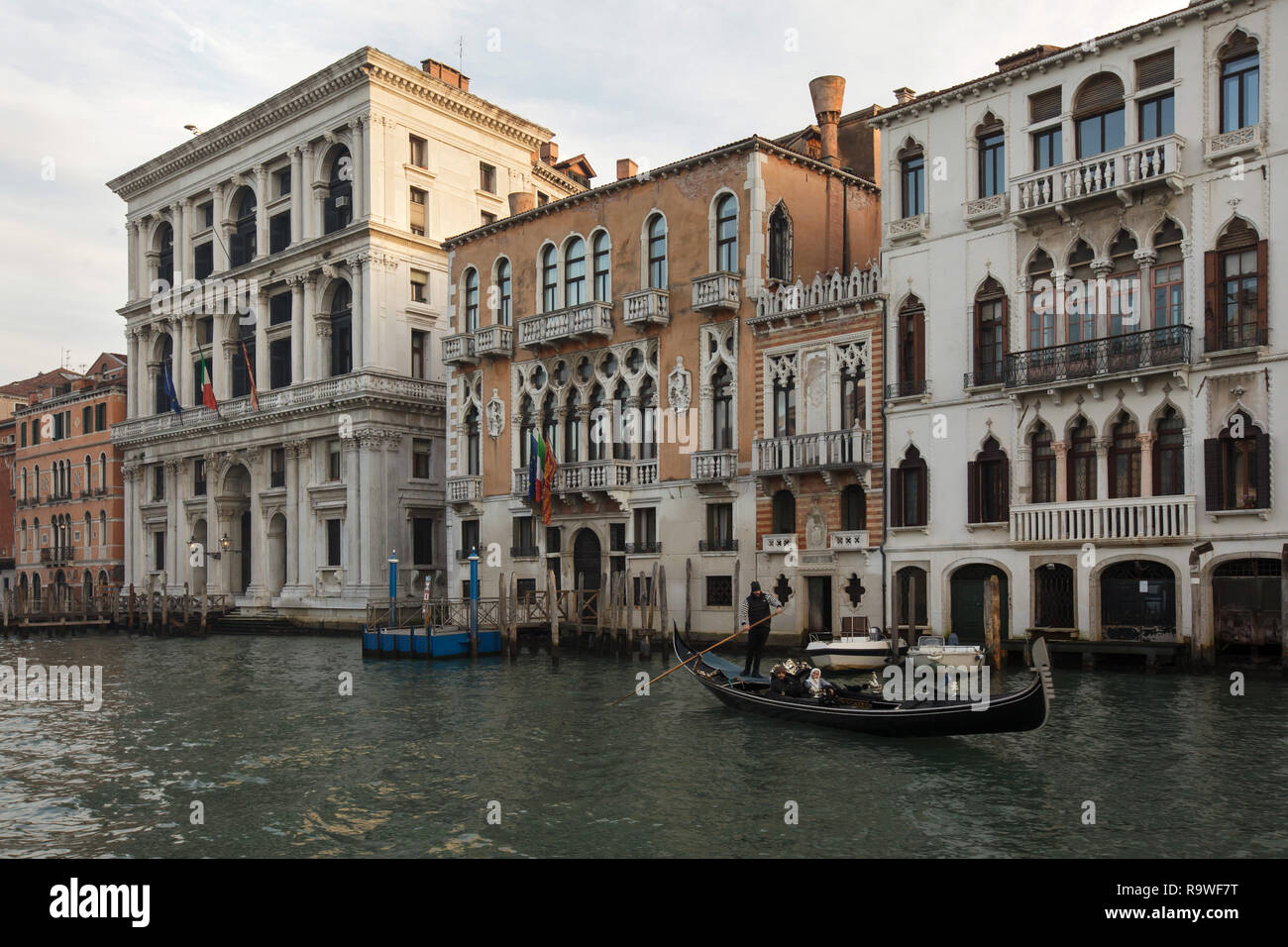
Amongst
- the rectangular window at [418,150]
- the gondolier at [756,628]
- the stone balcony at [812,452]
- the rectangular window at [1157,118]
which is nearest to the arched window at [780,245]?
the stone balcony at [812,452]

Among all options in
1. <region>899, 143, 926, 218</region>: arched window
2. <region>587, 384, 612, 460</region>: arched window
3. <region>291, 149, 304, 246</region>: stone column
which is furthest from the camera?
<region>291, 149, 304, 246</region>: stone column

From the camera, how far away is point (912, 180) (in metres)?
25.2

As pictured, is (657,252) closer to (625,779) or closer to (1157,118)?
(1157,118)

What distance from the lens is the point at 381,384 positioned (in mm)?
39156

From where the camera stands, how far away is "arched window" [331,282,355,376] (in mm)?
40875

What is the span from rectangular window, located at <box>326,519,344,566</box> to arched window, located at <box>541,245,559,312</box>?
12389 millimetres

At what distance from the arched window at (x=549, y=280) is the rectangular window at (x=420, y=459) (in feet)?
31.4

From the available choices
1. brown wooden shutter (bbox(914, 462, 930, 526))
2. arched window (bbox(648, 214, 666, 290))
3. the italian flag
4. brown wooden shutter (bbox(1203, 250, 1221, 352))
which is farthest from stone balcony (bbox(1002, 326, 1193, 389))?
the italian flag

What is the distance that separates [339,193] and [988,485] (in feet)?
87.6

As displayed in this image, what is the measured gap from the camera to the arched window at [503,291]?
113 feet

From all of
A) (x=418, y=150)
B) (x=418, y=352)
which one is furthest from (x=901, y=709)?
(x=418, y=150)

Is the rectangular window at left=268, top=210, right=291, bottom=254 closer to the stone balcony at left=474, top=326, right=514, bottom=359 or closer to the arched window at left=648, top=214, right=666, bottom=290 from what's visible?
the stone balcony at left=474, top=326, right=514, bottom=359

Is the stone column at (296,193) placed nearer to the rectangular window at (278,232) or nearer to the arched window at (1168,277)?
the rectangular window at (278,232)
